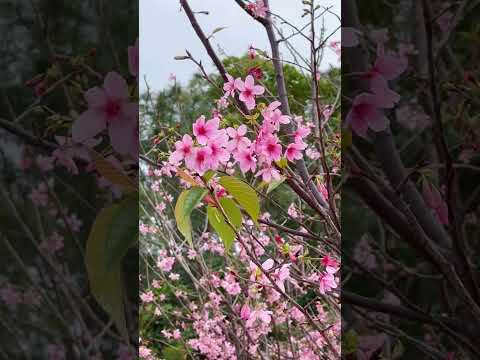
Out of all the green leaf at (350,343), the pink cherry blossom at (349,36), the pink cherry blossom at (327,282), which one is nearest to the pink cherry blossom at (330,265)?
the pink cherry blossom at (327,282)

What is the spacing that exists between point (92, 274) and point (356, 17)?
537 millimetres

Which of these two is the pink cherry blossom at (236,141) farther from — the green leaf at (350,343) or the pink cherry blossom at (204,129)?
the green leaf at (350,343)

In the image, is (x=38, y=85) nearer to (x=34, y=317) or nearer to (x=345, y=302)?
(x=34, y=317)

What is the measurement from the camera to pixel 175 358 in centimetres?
363

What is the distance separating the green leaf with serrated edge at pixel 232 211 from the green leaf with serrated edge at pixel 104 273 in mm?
397

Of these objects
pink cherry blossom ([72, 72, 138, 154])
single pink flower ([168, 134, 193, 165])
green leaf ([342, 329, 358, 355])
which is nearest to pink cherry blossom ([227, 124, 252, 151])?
single pink flower ([168, 134, 193, 165])

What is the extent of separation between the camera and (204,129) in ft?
4.17

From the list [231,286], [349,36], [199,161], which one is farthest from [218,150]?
[231,286]

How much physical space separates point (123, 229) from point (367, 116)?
0.39 metres

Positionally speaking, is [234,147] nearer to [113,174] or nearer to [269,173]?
[269,173]

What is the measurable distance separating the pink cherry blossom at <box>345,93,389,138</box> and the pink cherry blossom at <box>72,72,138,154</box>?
0.33m

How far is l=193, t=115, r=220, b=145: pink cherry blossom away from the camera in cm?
126

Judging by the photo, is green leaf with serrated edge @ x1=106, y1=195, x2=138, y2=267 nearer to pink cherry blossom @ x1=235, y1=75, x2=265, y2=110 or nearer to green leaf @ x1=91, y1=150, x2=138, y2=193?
green leaf @ x1=91, y1=150, x2=138, y2=193

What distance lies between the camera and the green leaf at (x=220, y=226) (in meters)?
1.17
